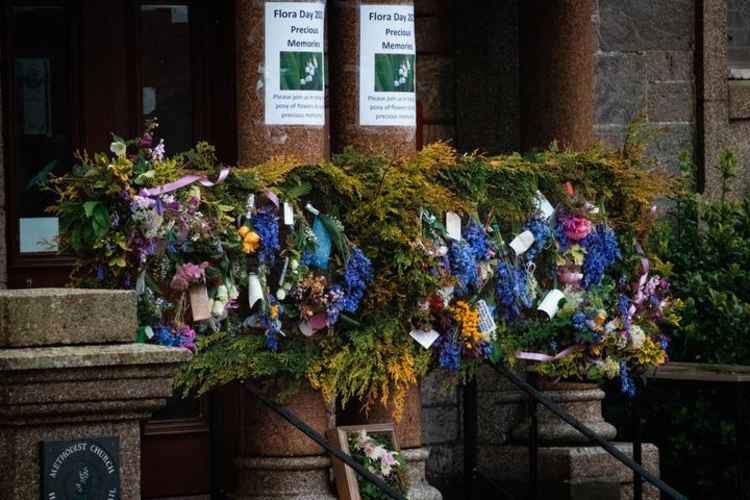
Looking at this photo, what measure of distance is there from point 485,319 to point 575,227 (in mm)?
660

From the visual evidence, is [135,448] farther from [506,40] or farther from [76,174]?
[506,40]

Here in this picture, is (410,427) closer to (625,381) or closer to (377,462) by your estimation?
(377,462)

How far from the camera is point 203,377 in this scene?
771 centimetres

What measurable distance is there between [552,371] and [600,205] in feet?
2.76

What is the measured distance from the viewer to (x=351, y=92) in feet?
28.9

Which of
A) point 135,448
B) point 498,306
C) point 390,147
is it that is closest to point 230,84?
point 390,147

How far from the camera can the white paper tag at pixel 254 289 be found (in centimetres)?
767

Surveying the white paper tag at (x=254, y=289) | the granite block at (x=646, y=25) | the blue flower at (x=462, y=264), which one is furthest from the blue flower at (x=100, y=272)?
the granite block at (x=646, y=25)

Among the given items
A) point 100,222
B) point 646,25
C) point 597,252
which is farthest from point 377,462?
point 646,25

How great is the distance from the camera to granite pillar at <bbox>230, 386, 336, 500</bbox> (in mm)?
8258

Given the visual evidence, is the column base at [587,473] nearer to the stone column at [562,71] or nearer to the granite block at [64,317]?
the stone column at [562,71]

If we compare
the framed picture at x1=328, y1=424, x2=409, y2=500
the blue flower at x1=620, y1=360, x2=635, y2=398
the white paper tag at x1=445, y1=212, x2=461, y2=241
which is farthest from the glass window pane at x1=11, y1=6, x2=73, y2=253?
the blue flower at x1=620, y1=360, x2=635, y2=398

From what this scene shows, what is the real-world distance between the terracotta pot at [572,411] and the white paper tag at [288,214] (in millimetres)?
2757

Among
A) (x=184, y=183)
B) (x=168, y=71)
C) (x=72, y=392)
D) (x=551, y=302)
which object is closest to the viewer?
(x=72, y=392)
